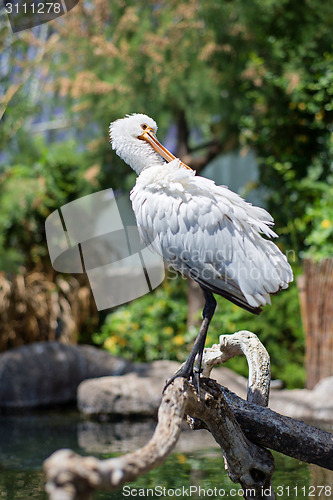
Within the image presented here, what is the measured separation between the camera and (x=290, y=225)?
7367 mm

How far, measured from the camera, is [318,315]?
598cm

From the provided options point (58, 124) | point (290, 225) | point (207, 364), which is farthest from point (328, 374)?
point (58, 124)

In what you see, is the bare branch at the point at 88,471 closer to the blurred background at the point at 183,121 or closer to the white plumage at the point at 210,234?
the white plumage at the point at 210,234

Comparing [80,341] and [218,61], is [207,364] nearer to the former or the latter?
[218,61]

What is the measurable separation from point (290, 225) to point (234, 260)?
468cm

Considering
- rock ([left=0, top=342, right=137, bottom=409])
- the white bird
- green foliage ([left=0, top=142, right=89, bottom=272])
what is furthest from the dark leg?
green foliage ([left=0, top=142, right=89, bottom=272])

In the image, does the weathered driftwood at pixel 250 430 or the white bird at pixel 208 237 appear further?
the white bird at pixel 208 237

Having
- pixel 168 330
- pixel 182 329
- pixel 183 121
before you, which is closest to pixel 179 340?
pixel 168 330

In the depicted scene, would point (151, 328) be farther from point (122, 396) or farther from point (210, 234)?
point (210, 234)

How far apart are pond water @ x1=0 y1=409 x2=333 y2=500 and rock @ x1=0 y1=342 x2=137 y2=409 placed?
1.51 ft

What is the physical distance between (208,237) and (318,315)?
335 cm

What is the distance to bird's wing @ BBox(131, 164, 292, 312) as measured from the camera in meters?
2.79

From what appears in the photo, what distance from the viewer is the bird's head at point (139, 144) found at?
3367 mm

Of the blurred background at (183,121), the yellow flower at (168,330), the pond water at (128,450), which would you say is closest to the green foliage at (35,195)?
the blurred background at (183,121)
